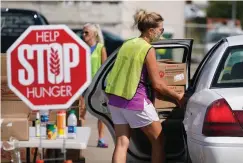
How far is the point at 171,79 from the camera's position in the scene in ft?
21.8

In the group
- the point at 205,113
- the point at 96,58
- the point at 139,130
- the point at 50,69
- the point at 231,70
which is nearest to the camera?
the point at 50,69

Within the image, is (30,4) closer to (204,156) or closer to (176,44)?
(176,44)

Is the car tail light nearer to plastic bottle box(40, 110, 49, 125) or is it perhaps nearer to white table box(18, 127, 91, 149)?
white table box(18, 127, 91, 149)

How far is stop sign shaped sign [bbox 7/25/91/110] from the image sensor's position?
5121mm

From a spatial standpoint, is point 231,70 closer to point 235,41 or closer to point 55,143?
point 235,41

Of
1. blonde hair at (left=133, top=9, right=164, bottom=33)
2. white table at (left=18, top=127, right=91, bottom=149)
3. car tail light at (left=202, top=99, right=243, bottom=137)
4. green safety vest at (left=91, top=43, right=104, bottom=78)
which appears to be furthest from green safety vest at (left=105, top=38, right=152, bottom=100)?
green safety vest at (left=91, top=43, right=104, bottom=78)

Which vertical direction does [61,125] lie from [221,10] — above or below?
below

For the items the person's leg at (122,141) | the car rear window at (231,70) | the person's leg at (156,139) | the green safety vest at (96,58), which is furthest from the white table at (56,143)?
the green safety vest at (96,58)

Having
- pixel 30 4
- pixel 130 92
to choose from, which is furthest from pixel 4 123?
pixel 30 4

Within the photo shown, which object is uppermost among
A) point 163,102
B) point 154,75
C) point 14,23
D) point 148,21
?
point 14,23

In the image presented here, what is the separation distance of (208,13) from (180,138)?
222ft

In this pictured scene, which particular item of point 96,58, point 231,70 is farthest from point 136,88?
point 96,58

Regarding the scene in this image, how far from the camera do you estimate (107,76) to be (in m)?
6.61

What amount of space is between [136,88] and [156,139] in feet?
1.71
